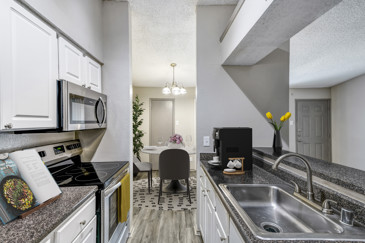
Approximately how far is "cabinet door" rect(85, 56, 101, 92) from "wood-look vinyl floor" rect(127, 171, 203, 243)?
179cm

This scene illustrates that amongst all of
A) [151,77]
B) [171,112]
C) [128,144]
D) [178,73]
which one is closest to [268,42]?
[128,144]

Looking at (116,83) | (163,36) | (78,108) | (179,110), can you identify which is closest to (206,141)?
(116,83)

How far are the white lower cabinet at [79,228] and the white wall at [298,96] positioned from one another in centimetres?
206

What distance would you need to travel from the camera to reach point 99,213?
1.46m

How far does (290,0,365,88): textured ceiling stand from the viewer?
1.36 metres

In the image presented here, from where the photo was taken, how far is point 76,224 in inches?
44.2

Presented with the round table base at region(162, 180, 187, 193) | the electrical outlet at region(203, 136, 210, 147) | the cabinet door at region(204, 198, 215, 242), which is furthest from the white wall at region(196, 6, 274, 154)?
the round table base at region(162, 180, 187, 193)

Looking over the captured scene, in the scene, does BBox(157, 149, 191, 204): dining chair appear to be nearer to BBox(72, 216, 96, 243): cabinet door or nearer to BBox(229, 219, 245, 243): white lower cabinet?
BBox(72, 216, 96, 243): cabinet door

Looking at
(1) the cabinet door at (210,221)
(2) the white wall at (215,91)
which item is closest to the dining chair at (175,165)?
(2) the white wall at (215,91)

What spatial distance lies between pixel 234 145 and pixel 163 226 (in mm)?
1511

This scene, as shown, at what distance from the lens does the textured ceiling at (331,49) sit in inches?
53.7

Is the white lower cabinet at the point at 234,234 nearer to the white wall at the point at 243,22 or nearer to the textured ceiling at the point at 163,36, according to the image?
the white wall at the point at 243,22

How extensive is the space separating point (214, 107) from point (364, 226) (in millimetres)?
1727

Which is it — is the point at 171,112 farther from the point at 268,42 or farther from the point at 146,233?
the point at 268,42
